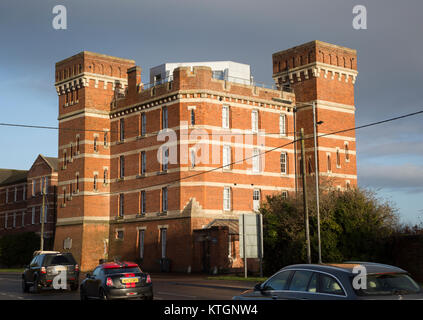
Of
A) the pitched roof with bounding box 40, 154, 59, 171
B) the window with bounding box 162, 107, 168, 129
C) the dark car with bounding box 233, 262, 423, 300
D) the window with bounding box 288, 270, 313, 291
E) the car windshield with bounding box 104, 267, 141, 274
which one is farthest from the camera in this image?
the pitched roof with bounding box 40, 154, 59, 171

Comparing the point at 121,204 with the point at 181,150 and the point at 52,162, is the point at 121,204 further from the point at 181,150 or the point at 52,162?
the point at 52,162

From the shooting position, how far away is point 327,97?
5006 centimetres

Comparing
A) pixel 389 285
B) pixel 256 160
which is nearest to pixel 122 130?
pixel 256 160

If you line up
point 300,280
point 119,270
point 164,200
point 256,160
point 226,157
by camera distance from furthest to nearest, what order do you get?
point 256,160 → point 164,200 → point 226,157 → point 119,270 → point 300,280

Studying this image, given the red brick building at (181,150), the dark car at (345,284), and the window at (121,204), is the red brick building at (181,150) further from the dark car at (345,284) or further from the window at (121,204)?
the dark car at (345,284)

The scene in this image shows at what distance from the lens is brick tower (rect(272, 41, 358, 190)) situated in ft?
162

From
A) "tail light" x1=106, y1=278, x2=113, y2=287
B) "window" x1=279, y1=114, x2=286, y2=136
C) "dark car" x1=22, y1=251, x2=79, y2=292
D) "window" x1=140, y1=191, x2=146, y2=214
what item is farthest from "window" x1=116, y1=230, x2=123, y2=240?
"tail light" x1=106, y1=278, x2=113, y2=287

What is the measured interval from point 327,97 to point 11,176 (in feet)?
→ 164

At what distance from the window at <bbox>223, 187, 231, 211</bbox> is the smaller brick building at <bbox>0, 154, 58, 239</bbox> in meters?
25.9

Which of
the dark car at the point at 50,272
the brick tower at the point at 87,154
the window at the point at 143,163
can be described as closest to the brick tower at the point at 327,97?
the window at the point at 143,163

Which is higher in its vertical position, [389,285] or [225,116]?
[225,116]

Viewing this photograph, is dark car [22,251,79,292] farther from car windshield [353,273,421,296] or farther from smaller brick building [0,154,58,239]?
smaller brick building [0,154,58,239]
